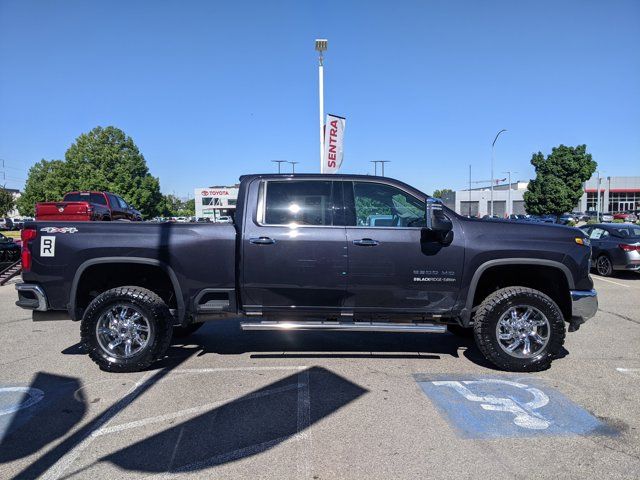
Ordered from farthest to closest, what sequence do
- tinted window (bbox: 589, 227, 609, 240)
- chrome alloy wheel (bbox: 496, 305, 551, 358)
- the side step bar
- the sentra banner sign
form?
the sentra banner sign
tinted window (bbox: 589, 227, 609, 240)
chrome alloy wheel (bbox: 496, 305, 551, 358)
the side step bar

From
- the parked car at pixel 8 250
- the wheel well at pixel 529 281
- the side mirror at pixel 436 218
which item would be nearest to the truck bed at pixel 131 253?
the side mirror at pixel 436 218

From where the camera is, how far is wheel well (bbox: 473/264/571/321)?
202 inches

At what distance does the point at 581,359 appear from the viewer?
18.1 ft

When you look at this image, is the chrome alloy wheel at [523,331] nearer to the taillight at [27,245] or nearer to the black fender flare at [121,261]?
the black fender flare at [121,261]

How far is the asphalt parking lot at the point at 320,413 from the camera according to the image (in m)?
3.18

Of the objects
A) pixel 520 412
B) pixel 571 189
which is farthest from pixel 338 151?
pixel 571 189

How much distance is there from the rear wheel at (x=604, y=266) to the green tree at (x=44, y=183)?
46.1 m

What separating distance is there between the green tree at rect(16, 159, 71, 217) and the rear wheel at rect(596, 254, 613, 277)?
46110 millimetres

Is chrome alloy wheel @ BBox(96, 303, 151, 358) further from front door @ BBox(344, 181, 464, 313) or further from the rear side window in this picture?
the rear side window

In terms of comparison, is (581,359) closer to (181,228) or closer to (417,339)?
(417,339)

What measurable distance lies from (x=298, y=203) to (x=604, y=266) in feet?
37.3

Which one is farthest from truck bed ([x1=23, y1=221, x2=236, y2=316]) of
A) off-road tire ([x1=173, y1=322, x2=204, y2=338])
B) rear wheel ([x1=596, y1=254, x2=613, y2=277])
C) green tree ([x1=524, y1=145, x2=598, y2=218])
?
green tree ([x1=524, y1=145, x2=598, y2=218])

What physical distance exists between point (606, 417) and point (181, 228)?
14.0 feet

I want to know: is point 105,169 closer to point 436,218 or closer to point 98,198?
point 98,198
